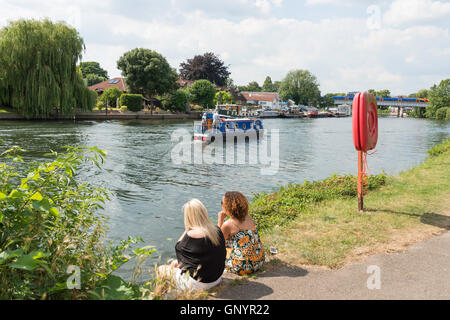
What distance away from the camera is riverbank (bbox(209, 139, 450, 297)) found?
5582 mm

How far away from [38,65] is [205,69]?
6001 cm

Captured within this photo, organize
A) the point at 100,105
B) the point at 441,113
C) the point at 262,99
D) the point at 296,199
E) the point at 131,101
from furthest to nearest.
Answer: the point at 262,99 → the point at 441,113 → the point at 131,101 → the point at 100,105 → the point at 296,199

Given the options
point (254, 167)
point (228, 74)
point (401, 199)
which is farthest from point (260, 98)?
point (401, 199)

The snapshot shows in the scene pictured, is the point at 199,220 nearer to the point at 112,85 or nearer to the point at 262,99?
the point at 112,85

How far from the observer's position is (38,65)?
126 feet

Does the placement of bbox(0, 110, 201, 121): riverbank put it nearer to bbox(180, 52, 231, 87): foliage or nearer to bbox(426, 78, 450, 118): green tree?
bbox(180, 52, 231, 87): foliage

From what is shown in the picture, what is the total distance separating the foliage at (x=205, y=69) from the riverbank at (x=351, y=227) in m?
88.6

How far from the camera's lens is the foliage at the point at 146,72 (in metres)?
70.8

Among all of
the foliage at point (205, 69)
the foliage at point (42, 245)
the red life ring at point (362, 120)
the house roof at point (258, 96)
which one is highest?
the foliage at point (205, 69)

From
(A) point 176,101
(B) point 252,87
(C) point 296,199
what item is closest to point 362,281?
(C) point 296,199

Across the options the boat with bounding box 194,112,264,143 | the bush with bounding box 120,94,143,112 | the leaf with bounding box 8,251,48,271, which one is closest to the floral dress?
the leaf with bounding box 8,251,48,271

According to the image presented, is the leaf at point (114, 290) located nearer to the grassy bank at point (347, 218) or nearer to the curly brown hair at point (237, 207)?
the curly brown hair at point (237, 207)

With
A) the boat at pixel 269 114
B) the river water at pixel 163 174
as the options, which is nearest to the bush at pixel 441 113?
the boat at pixel 269 114
